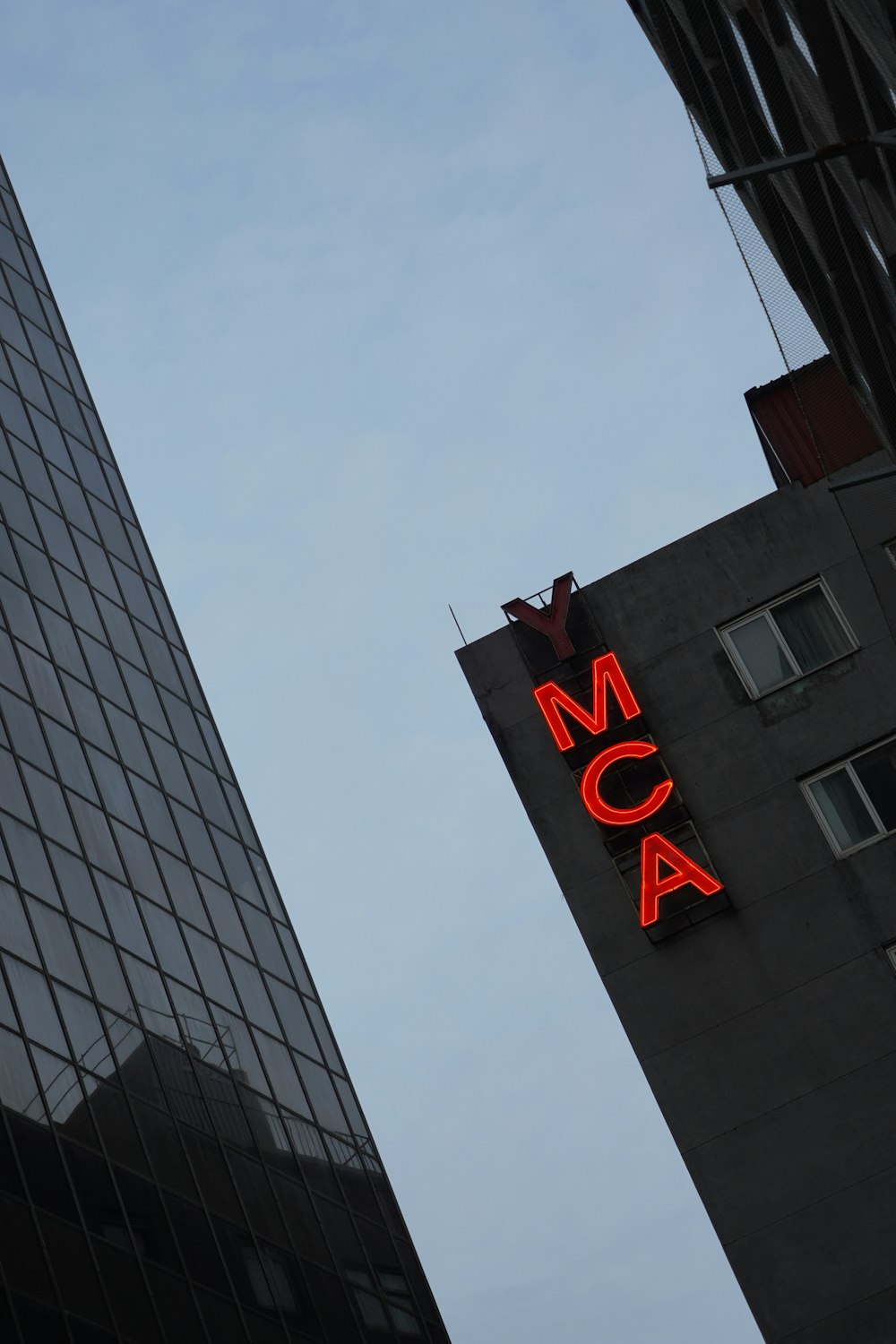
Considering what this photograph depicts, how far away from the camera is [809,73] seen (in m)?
21.8

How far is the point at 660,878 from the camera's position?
33.2 m

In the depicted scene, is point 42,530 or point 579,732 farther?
point 42,530

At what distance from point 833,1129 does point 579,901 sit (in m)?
7.04

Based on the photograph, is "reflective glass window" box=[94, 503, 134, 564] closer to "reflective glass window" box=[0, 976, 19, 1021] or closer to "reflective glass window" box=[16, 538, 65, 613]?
"reflective glass window" box=[16, 538, 65, 613]

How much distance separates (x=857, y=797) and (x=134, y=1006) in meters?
16.3

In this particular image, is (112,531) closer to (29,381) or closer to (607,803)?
(29,381)

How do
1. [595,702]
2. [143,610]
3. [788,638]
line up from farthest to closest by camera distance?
[143,610] < [595,702] < [788,638]

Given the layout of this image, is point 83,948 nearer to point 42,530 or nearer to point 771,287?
point 42,530

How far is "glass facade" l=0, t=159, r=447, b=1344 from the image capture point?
28.6 meters

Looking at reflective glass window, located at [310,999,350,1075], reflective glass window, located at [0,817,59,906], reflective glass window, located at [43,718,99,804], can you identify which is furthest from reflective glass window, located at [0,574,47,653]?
reflective glass window, located at [310,999,350,1075]

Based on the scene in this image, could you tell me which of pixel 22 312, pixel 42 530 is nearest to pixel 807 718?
pixel 42 530

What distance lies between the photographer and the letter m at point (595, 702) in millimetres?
34938

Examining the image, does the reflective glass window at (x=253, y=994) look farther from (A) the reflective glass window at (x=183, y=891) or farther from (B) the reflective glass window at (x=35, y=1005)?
(B) the reflective glass window at (x=35, y=1005)

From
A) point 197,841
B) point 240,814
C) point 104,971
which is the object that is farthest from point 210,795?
→ point 104,971
